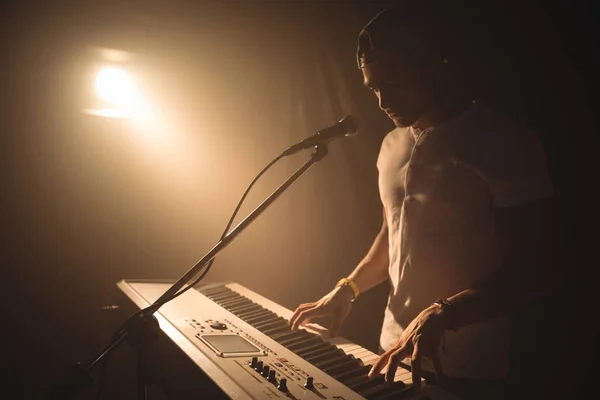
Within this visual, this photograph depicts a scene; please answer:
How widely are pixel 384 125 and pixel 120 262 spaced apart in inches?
87.4

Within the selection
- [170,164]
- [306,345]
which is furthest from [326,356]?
[170,164]

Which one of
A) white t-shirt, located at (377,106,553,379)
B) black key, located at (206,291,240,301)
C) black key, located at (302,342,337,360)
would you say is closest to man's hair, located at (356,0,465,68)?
white t-shirt, located at (377,106,553,379)

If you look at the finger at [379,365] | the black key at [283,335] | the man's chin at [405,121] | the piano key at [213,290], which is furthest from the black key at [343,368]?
the piano key at [213,290]

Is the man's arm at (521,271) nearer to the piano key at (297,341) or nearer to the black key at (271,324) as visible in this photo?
the piano key at (297,341)

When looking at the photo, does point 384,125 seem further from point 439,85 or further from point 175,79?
point 175,79

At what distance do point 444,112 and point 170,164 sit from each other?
2.57m

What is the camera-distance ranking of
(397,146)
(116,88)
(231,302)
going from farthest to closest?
(116,88)
(231,302)
(397,146)

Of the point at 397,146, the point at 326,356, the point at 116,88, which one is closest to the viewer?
the point at 326,356

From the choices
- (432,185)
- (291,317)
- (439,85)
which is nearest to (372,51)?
(439,85)

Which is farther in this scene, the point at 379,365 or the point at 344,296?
the point at 344,296

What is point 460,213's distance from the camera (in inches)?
75.4

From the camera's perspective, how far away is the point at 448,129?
2043mm

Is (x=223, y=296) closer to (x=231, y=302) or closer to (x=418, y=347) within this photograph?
(x=231, y=302)

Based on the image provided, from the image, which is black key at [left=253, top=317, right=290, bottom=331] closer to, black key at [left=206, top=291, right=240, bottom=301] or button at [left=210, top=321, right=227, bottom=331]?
button at [left=210, top=321, right=227, bottom=331]
